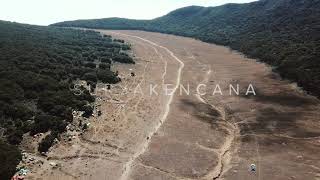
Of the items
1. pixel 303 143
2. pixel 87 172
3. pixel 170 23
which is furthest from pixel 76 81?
pixel 170 23

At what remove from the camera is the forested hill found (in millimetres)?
52616

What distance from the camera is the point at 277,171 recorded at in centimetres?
2639

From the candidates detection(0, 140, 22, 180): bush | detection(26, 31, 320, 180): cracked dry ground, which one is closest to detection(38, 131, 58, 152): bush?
detection(26, 31, 320, 180): cracked dry ground

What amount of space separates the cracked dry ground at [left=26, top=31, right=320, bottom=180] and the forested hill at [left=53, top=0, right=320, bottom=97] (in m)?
4.95

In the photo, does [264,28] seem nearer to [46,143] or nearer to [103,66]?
[103,66]

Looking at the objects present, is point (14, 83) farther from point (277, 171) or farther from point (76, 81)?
point (277, 171)

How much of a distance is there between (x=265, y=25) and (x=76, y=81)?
211 ft

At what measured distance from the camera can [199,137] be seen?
32.4 m

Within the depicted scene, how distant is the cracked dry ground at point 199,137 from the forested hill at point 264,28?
16.2 ft

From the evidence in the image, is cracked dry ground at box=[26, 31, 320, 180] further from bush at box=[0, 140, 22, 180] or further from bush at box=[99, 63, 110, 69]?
bush at box=[99, 63, 110, 69]

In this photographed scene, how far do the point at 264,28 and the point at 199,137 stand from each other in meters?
69.1

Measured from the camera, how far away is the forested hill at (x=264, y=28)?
5262cm

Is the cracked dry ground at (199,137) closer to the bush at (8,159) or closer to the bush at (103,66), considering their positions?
the bush at (8,159)

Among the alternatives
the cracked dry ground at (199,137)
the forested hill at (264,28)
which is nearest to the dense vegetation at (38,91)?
the cracked dry ground at (199,137)
